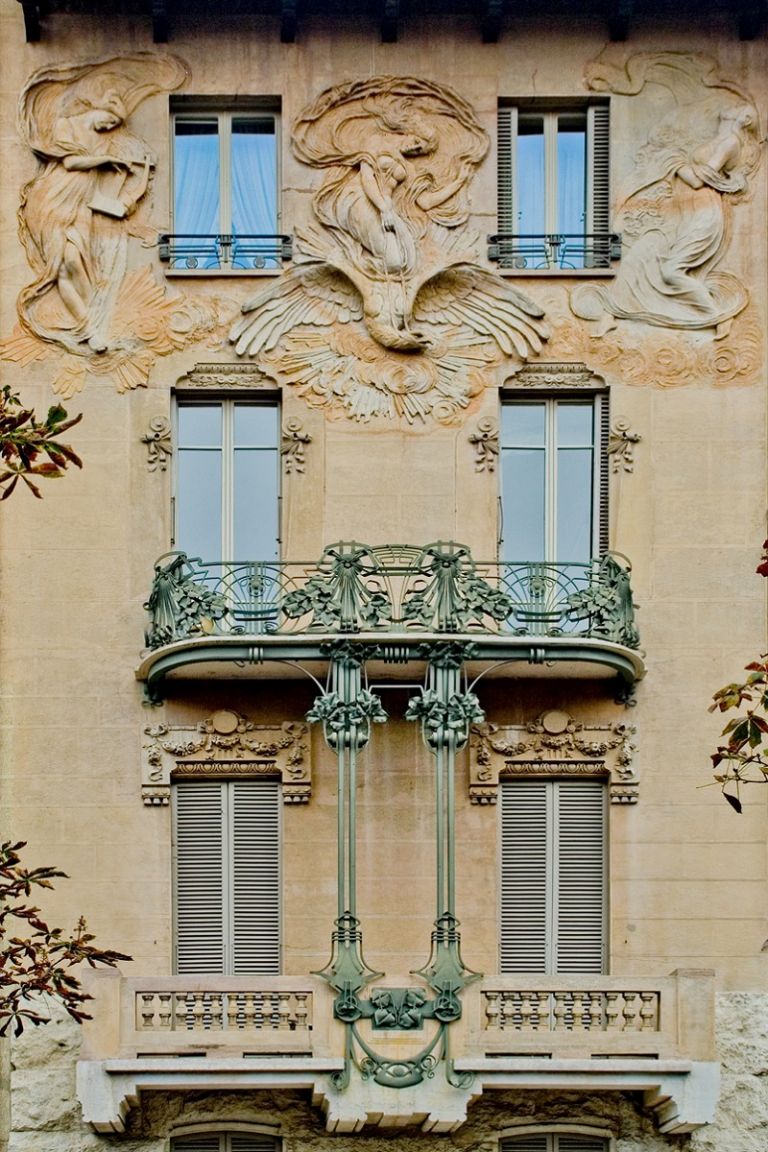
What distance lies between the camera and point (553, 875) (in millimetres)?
31656

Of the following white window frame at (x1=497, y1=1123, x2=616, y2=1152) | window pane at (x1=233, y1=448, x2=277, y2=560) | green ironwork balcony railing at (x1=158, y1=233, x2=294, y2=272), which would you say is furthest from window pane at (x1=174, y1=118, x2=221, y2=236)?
white window frame at (x1=497, y1=1123, x2=616, y2=1152)

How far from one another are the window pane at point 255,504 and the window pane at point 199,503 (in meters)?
0.23

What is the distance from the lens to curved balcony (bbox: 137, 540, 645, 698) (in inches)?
1202

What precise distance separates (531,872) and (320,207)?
798 centimetres

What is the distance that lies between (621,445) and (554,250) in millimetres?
2470

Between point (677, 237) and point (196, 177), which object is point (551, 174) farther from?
point (196, 177)

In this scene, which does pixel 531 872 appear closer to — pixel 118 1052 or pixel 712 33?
pixel 118 1052

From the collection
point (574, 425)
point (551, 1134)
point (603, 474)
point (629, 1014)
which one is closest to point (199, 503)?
point (574, 425)

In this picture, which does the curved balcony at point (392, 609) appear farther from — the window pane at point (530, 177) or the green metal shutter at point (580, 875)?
the window pane at point (530, 177)

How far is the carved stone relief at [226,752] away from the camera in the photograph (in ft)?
103

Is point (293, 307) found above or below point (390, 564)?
above

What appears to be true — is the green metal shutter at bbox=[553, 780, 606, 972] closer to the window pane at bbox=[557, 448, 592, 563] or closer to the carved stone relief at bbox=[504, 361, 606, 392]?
the window pane at bbox=[557, 448, 592, 563]

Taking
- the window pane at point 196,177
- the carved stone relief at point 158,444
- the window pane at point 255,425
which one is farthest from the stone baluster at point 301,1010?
the window pane at point 196,177

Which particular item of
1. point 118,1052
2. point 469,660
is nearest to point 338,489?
point 469,660
